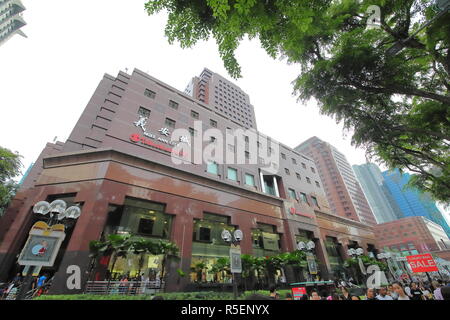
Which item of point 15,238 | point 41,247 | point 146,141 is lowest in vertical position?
point 41,247

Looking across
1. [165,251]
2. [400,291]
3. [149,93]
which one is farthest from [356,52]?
[149,93]

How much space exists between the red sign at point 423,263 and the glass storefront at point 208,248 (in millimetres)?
12297

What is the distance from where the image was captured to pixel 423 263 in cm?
1208

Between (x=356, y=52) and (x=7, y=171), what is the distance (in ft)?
124

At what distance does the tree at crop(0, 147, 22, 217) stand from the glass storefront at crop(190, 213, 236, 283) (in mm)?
24425

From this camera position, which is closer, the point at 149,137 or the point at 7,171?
the point at 149,137

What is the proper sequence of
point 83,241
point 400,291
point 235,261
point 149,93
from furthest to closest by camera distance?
point 149,93, point 83,241, point 235,261, point 400,291

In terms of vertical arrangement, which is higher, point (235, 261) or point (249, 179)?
point (249, 179)

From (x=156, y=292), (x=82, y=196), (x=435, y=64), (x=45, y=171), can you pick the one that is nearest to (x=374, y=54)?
(x=435, y=64)

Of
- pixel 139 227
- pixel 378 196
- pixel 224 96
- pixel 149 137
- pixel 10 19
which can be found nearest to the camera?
pixel 139 227

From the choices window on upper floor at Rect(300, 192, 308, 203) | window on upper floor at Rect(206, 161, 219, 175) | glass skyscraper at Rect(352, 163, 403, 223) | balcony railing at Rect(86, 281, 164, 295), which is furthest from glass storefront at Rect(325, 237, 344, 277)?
glass skyscraper at Rect(352, 163, 403, 223)

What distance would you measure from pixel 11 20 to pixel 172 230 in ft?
407

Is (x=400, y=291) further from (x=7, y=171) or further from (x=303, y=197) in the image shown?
(x=7, y=171)
